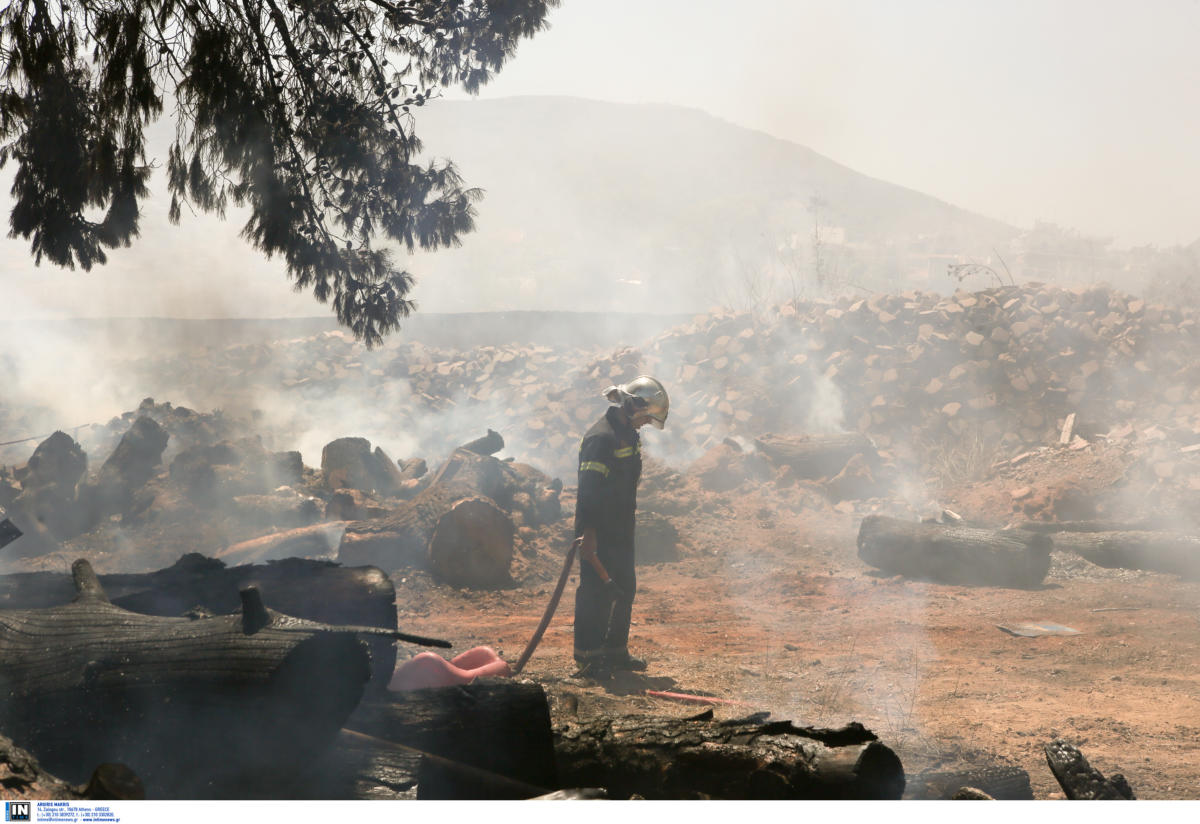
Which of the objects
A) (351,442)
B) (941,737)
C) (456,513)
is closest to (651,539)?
(456,513)

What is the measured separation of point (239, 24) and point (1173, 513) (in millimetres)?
10731

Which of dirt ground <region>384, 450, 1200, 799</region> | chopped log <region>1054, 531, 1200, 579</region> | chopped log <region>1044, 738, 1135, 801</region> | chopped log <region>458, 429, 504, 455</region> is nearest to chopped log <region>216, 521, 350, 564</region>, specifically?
dirt ground <region>384, 450, 1200, 799</region>

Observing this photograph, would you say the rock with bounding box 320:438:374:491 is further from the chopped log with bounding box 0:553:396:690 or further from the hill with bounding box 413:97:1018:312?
the hill with bounding box 413:97:1018:312

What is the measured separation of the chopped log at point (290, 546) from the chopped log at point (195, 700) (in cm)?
541

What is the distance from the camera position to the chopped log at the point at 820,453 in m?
12.5

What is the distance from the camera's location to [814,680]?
5.49m

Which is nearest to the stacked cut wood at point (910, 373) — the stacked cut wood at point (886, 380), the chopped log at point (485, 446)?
the stacked cut wood at point (886, 380)

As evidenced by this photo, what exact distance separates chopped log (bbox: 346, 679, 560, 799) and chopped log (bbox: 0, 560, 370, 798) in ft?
0.78

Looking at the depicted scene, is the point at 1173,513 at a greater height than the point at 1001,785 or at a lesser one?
greater

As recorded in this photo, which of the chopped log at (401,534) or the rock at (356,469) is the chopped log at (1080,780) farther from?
the rock at (356,469)

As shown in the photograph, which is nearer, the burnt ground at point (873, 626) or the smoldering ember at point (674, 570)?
the smoldering ember at point (674, 570)

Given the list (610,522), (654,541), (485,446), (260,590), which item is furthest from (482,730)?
(485,446)

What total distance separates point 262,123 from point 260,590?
3.00 meters

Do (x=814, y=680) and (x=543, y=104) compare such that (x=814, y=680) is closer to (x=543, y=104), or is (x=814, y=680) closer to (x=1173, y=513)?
(x=1173, y=513)
